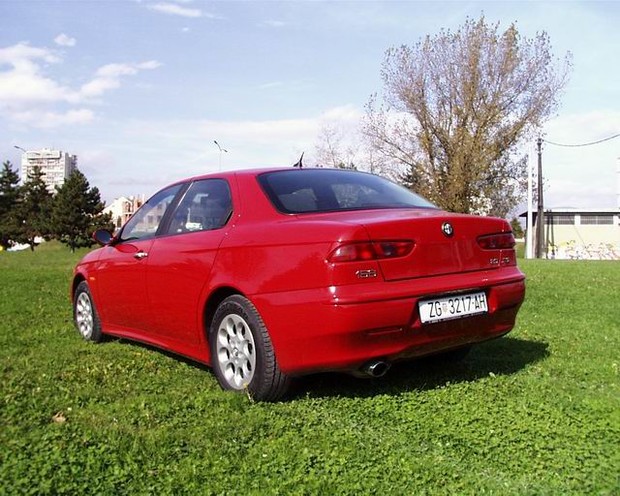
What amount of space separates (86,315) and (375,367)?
11.9 ft

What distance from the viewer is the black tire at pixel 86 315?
602 centimetres

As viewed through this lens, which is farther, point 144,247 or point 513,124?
point 513,124

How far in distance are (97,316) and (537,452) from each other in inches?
165

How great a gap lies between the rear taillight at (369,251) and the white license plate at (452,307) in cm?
33

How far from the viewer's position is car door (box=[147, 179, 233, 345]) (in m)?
4.35

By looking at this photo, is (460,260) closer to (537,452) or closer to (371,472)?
(537,452)

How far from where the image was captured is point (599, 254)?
52656 mm

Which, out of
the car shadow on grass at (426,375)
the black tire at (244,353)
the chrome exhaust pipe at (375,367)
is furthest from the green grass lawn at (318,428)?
the chrome exhaust pipe at (375,367)

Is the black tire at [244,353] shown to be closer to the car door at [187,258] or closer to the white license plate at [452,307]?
the car door at [187,258]

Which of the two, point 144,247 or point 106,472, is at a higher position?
point 144,247

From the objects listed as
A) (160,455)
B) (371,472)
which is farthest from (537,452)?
(160,455)

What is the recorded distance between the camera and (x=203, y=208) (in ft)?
15.4

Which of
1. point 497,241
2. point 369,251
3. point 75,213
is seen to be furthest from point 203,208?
point 75,213

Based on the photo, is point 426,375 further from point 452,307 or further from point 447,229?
point 447,229
